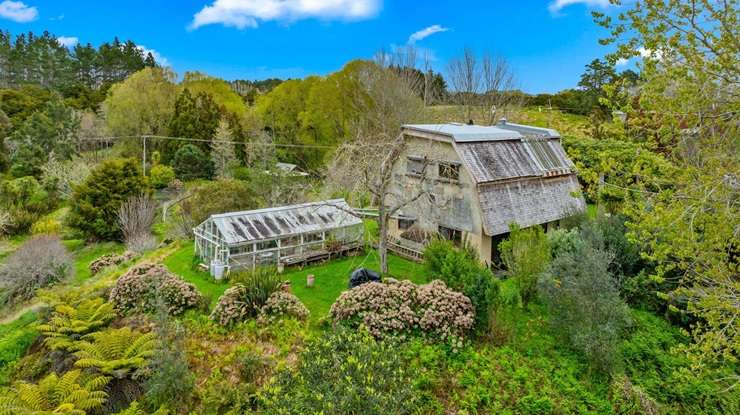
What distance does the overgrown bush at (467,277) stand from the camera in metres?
10.8

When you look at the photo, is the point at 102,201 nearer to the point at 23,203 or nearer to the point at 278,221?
the point at 23,203

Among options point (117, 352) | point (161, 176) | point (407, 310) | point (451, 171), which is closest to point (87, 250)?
point (161, 176)

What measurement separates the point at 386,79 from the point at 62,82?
2317 inches

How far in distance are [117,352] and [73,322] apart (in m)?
1.78

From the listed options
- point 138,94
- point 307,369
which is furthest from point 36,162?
point 307,369

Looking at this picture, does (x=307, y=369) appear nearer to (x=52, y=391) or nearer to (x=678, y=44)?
(x=52, y=391)

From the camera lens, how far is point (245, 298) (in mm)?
11578

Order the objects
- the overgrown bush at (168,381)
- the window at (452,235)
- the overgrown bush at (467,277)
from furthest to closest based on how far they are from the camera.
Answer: the window at (452,235) < the overgrown bush at (467,277) < the overgrown bush at (168,381)

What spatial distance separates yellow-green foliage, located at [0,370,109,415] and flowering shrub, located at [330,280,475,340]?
16.8 ft

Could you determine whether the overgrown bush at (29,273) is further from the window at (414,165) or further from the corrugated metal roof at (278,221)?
the window at (414,165)

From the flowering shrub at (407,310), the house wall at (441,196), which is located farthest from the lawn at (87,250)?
the flowering shrub at (407,310)

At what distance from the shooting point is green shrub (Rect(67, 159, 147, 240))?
22.2 meters

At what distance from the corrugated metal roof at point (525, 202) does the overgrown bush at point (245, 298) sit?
7.44 m

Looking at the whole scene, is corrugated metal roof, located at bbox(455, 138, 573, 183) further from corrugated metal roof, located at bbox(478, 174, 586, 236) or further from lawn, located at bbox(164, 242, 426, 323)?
lawn, located at bbox(164, 242, 426, 323)
